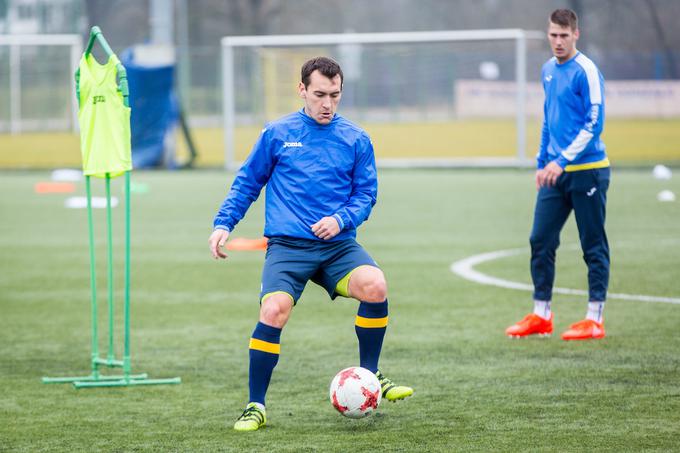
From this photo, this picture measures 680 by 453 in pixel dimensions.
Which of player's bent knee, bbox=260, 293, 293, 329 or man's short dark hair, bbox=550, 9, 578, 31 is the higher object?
man's short dark hair, bbox=550, 9, 578, 31

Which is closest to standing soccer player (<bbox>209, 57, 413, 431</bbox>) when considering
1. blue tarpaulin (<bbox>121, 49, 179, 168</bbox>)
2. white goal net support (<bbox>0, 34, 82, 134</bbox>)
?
blue tarpaulin (<bbox>121, 49, 179, 168</bbox>)

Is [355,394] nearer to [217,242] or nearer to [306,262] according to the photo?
[306,262]

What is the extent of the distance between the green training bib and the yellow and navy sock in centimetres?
148

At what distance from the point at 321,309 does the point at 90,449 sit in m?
4.15

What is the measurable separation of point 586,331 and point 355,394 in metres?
2.74

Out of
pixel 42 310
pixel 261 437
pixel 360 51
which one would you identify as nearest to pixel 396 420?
pixel 261 437

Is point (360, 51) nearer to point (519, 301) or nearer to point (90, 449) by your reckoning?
point (519, 301)

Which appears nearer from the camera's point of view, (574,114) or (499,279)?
(574,114)

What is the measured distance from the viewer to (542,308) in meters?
8.15

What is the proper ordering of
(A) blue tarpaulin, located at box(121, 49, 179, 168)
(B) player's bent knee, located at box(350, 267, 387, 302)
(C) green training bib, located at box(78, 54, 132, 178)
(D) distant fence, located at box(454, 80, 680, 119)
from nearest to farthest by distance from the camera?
(B) player's bent knee, located at box(350, 267, 387, 302)
(C) green training bib, located at box(78, 54, 132, 178)
(A) blue tarpaulin, located at box(121, 49, 179, 168)
(D) distant fence, located at box(454, 80, 680, 119)

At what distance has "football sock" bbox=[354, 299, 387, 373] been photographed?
605cm

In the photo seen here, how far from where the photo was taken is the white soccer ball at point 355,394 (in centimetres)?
571

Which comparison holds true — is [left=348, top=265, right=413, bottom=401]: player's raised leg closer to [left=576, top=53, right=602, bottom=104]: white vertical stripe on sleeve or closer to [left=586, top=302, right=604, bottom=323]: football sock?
[left=586, top=302, right=604, bottom=323]: football sock

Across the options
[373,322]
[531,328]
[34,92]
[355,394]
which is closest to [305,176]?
[373,322]
